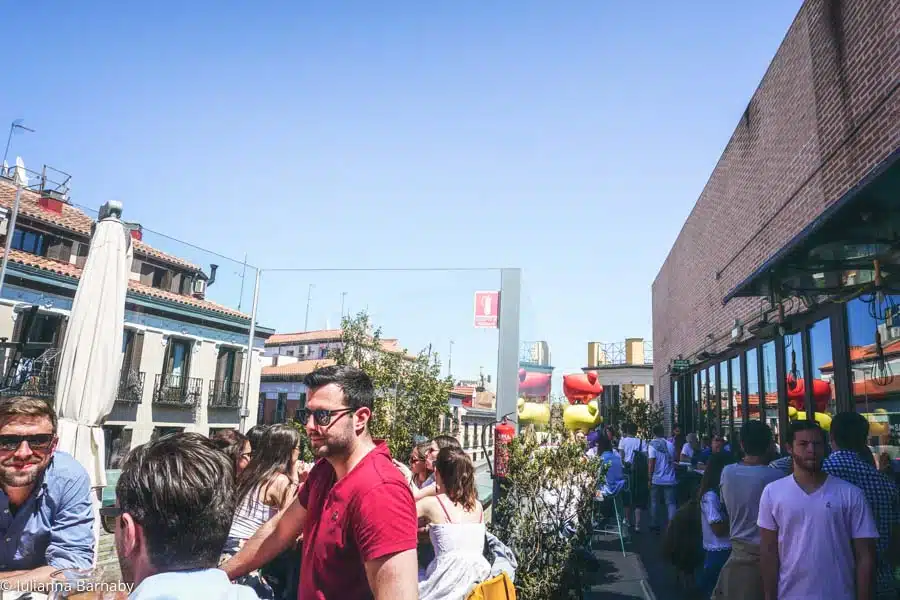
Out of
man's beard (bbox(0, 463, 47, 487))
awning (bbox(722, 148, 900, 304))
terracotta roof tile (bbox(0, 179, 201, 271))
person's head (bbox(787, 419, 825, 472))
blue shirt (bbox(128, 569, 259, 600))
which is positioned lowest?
blue shirt (bbox(128, 569, 259, 600))

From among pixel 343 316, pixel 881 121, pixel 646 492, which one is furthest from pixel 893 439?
pixel 343 316

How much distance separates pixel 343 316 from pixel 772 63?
814 cm

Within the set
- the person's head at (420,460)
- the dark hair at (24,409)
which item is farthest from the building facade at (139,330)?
the dark hair at (24,409)

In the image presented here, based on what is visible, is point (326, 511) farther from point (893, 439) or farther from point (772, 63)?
point (772, 63)

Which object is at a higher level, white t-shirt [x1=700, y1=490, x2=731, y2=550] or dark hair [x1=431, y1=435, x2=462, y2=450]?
dark hair [x1=431, y1=435, x2=462, y2=450]

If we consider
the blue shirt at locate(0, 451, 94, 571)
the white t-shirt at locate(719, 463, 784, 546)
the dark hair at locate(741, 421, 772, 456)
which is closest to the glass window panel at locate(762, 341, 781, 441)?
the dark hair at locate(741, 421, 772, 456)

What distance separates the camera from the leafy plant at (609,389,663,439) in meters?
19.3

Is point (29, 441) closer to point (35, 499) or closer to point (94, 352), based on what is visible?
point (35, 499)

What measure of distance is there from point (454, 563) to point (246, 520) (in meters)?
1.33

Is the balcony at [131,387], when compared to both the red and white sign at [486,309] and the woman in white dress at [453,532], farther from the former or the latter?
the woman in white dress at [453,532]

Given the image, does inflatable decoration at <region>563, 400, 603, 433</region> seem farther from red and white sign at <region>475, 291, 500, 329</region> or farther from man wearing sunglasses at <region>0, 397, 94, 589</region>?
man wearing sunglasses at <region>0, 397, 94, 589</region>

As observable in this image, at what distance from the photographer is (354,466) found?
214 cm

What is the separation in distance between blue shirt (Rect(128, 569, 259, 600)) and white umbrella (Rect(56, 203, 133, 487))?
5.21 meters

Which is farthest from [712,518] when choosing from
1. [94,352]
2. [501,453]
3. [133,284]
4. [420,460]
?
[133,284]
